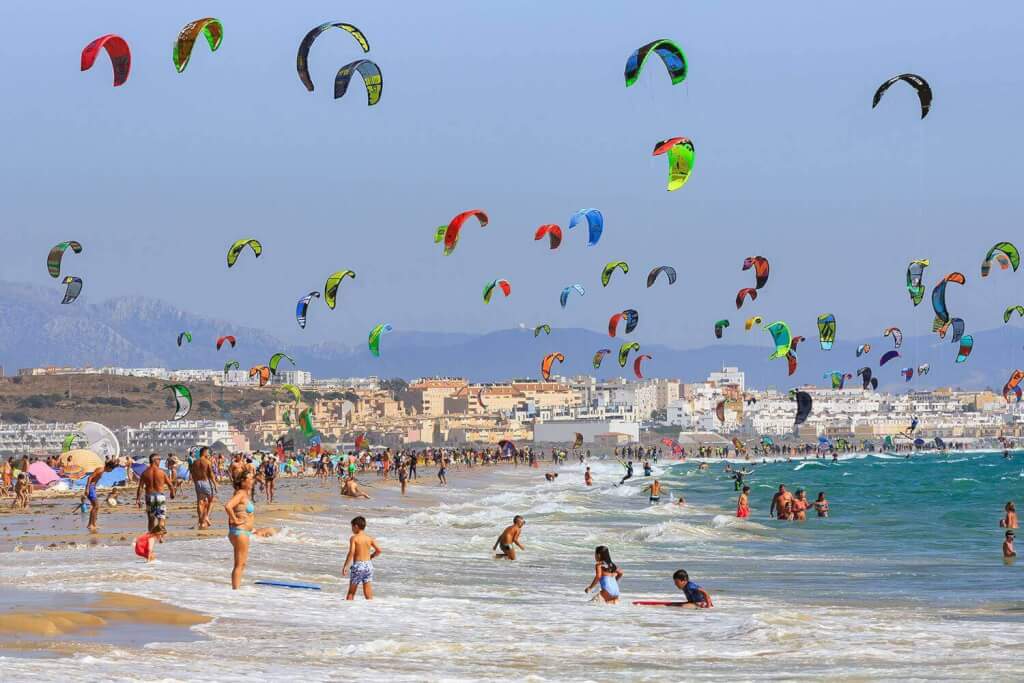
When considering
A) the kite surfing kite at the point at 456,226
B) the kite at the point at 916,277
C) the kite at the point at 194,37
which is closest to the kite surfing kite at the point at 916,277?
the kite at the point at 916,277

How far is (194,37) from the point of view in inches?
936

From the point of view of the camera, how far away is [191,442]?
10462 cm

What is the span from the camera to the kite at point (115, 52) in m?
22.8

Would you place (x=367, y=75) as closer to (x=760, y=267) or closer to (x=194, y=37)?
(x=194, y=37)

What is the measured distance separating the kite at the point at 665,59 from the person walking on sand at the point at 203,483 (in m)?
8.89

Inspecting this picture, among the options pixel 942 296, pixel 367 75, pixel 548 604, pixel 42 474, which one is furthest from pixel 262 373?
pixel 548 604

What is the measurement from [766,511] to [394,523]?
12.1m

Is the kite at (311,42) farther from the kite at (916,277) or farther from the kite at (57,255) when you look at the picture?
the kite at (916,277)

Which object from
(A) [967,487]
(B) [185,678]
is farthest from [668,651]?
(A) [967,487]

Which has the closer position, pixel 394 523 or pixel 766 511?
pixel 394 523

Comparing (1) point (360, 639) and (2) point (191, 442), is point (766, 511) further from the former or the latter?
(2) point (191, 442)

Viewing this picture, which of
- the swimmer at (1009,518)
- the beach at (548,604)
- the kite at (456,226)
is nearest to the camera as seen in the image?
the beach at (548,604)

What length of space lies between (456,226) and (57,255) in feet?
33.8

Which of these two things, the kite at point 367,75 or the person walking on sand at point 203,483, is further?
the kite at point 367,75
